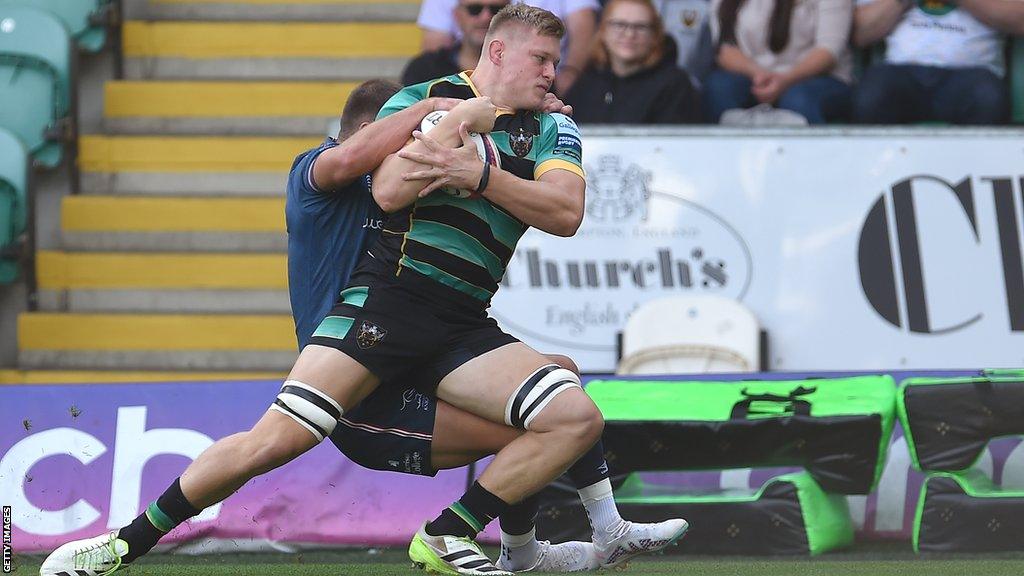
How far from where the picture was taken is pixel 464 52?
9.59 meters

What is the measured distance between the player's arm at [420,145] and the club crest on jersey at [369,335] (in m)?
0.37

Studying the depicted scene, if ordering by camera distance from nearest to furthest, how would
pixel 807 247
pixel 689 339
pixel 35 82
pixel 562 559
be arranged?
pixel 562 559 → pixel 689 339 → pixel 807 247 → pixel 35 82

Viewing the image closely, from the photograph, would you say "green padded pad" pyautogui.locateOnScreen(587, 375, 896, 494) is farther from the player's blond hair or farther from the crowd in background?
the crowd in background

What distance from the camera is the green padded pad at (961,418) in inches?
263

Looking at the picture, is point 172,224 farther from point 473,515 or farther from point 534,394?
point 534,394

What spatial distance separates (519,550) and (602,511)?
0.32 metres

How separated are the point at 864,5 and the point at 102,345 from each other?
16.6 ft

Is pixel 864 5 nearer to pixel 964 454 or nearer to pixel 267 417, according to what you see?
pixel 964 454

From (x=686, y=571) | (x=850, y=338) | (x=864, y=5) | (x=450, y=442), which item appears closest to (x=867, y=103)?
(x=864, y=5)

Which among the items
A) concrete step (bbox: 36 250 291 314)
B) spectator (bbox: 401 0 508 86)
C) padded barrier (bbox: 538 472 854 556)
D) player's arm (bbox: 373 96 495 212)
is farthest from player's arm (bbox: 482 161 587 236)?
concrete step (bbox: 36 250 291 314)

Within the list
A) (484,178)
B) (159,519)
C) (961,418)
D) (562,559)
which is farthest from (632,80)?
(159,519)

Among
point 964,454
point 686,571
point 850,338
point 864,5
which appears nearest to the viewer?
point 686,571

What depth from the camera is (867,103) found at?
362 inches

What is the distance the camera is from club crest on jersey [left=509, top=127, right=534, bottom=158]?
A: 5086 millimetres
